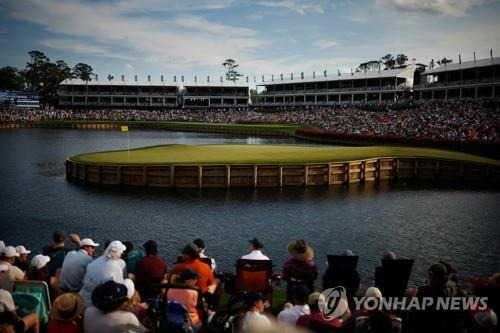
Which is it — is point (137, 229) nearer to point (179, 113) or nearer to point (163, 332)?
point (163, 332)

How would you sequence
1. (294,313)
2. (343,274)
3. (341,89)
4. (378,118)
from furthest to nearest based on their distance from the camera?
(341,89), (378,118), (343,274), (294,313)

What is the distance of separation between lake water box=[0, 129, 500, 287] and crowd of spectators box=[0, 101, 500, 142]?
27326 millimetres

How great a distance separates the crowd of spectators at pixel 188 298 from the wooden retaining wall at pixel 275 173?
21452mm

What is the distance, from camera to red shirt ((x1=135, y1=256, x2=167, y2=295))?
9.09 m

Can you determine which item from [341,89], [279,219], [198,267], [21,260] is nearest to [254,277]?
[198,267]

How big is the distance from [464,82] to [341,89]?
38.4m

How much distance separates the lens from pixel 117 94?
154125 mm

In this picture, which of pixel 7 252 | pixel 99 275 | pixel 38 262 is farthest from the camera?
pixel 7 252

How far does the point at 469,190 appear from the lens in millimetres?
32938

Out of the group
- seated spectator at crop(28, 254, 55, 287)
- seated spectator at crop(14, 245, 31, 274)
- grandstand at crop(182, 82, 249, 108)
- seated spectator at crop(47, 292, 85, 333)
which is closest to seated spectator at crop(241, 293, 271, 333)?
seated spectator at crop(47, 292, 85, 333)

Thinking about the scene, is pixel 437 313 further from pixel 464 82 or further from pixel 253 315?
pixel 464 82

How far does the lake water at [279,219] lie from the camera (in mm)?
18078

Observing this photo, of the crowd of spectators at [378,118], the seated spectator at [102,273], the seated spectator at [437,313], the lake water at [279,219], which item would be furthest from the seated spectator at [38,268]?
the crowd of spectators at [378,118]

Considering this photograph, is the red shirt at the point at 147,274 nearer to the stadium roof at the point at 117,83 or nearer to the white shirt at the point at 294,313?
the white shirt at the point at 294,313
